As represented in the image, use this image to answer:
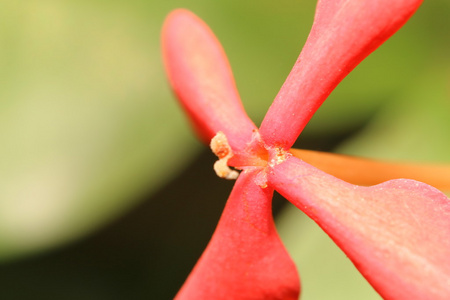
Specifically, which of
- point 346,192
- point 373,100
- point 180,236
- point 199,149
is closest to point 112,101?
point 199,149

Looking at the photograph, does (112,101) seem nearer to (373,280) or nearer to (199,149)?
(199,149)

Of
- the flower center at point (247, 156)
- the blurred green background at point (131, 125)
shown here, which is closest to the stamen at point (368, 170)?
the flower center at point (247, 156)

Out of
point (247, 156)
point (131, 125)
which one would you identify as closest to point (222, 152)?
point (247, 156)

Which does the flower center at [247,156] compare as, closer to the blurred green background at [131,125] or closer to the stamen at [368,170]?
the stamen at [368,170]

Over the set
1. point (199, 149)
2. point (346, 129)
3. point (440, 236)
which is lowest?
point (440, 236)

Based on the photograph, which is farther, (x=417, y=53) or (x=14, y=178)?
(x=417, y=53)

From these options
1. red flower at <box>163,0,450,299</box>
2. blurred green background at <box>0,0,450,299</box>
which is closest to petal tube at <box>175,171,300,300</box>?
red flower at <box>163,0,450,299</box>
